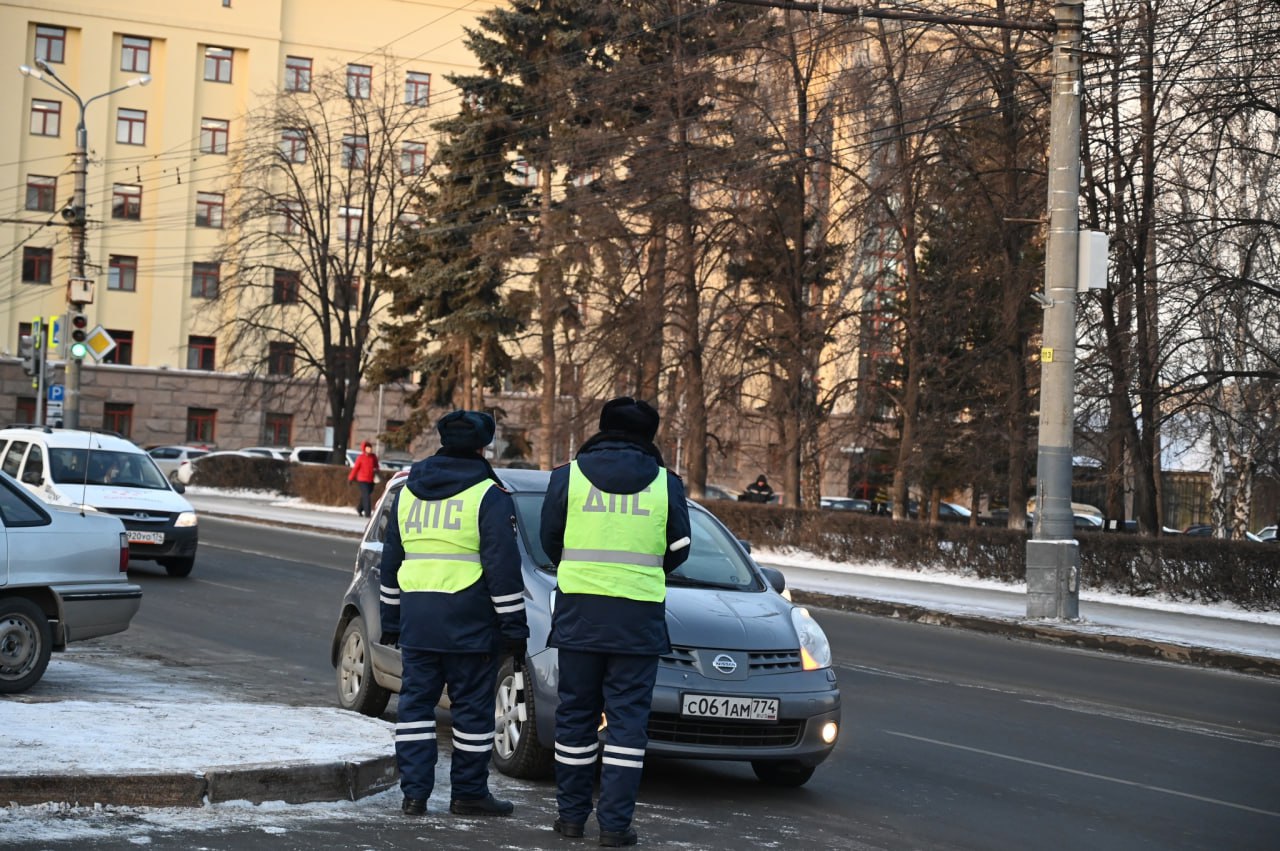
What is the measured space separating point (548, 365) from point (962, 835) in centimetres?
3513

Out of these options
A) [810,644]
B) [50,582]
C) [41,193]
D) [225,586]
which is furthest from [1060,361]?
Answer: [41,193]

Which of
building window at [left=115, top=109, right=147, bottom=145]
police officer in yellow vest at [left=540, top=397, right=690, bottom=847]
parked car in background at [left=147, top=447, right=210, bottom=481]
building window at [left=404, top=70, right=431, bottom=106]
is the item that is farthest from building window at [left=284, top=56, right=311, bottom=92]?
police officer in yellow vest at [left=540, top=397, right=690, bottom=847]

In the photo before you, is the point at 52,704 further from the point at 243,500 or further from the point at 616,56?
the point at 243,500

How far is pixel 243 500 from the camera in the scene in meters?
47.3

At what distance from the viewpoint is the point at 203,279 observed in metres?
68.3

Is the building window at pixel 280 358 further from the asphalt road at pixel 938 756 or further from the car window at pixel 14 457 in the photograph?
the asphalt road at pixel 938 756

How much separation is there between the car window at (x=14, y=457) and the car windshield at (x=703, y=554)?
13416 mm

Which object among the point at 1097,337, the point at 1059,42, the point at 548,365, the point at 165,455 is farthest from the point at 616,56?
the point at 165,455

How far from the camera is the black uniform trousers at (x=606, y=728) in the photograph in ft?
22.7

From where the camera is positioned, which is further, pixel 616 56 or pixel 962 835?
pixel 616 56

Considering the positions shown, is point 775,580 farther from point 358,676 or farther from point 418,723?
point 418,723

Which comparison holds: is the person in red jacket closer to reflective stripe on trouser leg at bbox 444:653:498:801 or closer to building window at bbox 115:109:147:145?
building window at bbox 115:109:147:145

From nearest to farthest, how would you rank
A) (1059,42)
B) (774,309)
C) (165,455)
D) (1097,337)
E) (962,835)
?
(962,835) < (1059,42) < (1097,337) < (774,309) < (165,455)

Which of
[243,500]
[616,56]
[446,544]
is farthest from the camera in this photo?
[243,500]
